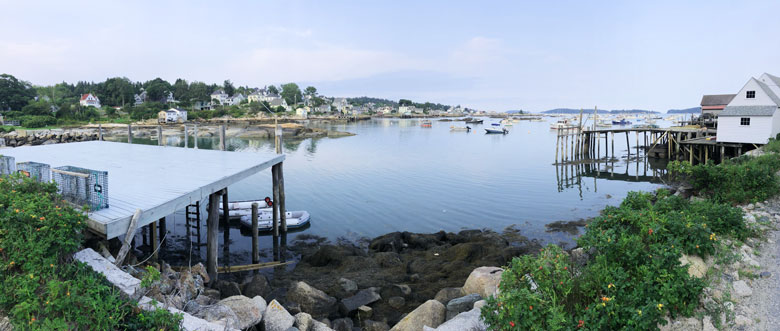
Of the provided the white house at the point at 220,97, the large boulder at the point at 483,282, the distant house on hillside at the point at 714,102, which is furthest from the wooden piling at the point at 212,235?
the white house at the point at 220,97

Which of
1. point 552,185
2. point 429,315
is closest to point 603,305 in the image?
point 429,315

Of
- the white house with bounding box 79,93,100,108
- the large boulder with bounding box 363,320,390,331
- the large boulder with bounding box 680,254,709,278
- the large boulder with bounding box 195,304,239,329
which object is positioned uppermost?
the white house with bounding box 79,93,100,108

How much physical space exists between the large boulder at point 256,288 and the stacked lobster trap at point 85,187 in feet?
13.5

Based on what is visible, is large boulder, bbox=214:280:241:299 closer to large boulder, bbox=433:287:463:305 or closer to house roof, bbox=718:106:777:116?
large boulder, bbox=433:287:463:305

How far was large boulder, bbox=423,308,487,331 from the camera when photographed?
784cm

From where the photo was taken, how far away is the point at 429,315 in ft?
29.8

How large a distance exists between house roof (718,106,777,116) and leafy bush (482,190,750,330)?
93.1 feet

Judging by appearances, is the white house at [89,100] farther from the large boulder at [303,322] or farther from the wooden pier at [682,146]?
the large boulder at [303,322]

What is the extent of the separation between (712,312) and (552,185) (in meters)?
25.5

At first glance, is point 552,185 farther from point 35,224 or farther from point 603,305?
point 35,224

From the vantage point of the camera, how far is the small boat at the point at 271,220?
19.0 metres

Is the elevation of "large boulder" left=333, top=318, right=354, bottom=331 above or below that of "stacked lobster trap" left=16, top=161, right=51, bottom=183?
below

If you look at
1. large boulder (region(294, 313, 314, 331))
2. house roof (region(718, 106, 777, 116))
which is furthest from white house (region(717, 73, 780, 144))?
large boulder (region(294, 313, 314, 331))

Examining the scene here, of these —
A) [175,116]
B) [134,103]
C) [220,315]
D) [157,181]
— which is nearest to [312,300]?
[220,315]
